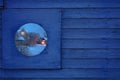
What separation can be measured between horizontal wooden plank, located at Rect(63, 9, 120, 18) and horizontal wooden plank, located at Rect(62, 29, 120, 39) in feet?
0.48

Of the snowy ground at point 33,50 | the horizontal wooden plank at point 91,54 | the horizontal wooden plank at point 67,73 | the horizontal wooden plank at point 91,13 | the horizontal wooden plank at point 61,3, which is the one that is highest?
the horizontal wooden plank at point 61,3

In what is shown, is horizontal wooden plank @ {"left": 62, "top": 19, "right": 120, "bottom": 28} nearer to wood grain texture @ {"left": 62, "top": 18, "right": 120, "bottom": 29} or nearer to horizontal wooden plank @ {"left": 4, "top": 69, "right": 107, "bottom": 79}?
wood grain texture @ {"left": 62, "top": 18, "right": 120, "bottom": 29}

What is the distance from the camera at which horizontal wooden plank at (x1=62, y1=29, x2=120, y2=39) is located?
318 centimetres

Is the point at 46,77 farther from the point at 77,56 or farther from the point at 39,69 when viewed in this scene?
the point at 77,56

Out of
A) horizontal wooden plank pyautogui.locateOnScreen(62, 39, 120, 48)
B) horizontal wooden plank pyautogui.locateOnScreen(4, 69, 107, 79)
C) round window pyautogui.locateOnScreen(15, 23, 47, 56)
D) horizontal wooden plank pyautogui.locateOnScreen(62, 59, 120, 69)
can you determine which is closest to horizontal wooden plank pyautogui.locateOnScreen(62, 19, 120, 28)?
horizontal wooden plank pyautogui.locateOnScreen(62, 39, 120, 48)

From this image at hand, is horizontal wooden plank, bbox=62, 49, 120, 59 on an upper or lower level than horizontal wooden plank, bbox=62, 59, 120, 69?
upper

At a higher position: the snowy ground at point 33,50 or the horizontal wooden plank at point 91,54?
the snowy ground at point 33,50

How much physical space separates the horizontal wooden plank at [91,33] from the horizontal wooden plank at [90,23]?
0.04m

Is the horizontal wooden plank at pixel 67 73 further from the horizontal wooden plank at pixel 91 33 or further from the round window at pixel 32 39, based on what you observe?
the horizontal wooden plank at pixel 91 33

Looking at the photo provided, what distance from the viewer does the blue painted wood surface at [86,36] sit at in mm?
3172

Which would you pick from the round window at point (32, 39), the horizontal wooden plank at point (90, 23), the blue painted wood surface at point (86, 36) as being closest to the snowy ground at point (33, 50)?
the round window at point (32, 39)

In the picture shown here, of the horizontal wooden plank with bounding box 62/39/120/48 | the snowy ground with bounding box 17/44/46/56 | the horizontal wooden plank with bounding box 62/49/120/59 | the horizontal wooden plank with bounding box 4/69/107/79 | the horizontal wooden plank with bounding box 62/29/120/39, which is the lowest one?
the horizontal wooden plank with bounding box 4/69/107/79

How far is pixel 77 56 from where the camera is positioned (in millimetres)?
3178

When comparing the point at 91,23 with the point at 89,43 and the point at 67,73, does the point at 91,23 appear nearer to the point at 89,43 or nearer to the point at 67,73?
the point at 89,43
